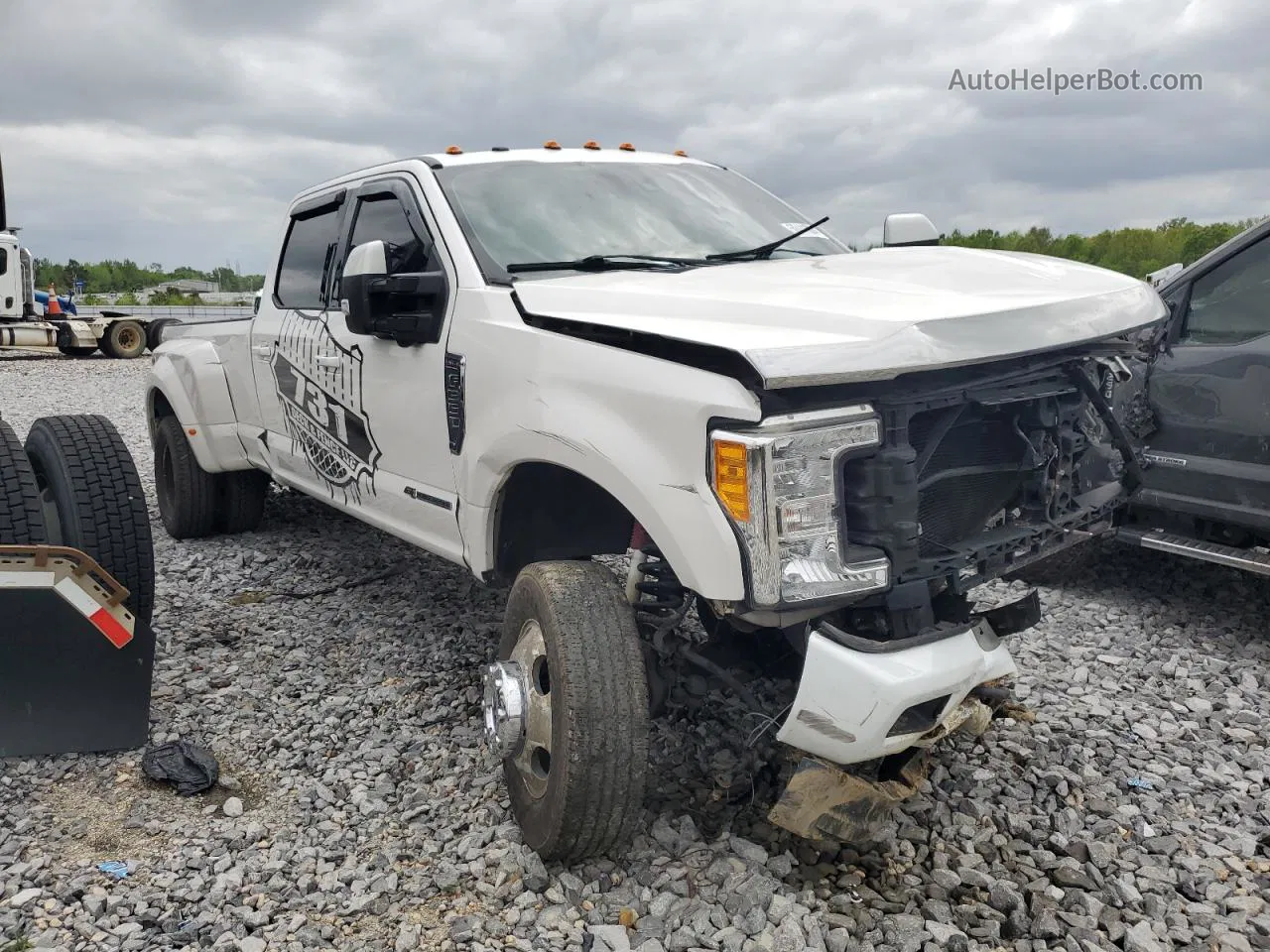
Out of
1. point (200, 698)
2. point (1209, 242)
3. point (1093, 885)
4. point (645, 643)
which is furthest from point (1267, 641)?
point (1209, 242)

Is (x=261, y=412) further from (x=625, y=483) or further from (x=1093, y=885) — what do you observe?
(x=1093, y=885)

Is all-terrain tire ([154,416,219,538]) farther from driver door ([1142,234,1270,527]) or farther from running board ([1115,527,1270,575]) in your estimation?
driver door ([1142,234,1270,527])

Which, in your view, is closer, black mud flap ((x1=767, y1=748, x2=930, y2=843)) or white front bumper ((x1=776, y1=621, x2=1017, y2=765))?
white front bumper ((x1=776, y1=621, x2=1017, y2=765))

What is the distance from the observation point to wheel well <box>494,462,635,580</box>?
3.12 m

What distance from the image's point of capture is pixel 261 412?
4910mm

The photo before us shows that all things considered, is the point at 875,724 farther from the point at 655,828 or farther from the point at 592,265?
the point at 592,265

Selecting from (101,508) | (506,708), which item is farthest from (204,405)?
(506,708)

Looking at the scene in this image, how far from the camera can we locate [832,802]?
99.3 inches

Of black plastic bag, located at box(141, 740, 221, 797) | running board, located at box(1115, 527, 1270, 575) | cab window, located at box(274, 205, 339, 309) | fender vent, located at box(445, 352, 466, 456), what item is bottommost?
black plastic bag, located at box(141, 740, 221, 797)

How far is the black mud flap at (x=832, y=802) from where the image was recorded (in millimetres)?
2492

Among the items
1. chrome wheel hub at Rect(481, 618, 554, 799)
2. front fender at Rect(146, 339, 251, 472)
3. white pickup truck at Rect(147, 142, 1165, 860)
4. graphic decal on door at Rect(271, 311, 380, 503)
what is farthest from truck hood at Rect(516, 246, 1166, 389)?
front fender at Rect(146, 339, 251, 472)

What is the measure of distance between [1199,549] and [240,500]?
4935 millimetres

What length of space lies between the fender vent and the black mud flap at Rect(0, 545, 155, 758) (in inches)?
45.6

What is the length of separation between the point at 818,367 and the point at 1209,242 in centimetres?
3482
